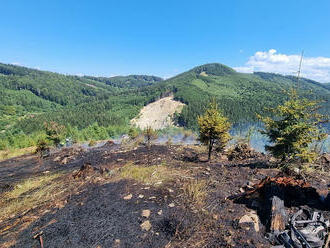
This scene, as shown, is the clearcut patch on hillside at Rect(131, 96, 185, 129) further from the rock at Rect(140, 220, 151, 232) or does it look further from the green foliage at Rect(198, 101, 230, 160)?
the rock at Rect(140, 220, 151, 232)

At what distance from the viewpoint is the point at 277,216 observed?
471cm

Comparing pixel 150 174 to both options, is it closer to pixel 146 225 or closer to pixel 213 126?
pixel 146 225

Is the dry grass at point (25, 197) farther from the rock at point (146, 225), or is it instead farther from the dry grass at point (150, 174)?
the rock at point (146, 225)

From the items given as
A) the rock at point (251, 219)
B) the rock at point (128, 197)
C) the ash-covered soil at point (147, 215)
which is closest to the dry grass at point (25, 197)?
the ash-covered soil at point (147, 215)

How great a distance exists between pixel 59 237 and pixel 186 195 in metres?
4.34

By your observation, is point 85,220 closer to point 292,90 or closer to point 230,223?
point 230,223

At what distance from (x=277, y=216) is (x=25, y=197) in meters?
11.0

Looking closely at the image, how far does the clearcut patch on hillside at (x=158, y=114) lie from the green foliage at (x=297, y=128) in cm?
9350

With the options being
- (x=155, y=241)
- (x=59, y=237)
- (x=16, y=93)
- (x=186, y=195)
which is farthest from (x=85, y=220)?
(x=16, y=93)

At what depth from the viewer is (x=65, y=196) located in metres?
7.75

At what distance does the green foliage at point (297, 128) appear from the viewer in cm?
901

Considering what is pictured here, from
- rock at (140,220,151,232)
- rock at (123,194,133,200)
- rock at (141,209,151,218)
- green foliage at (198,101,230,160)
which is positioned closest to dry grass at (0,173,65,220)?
rock at (123,194,133,200)

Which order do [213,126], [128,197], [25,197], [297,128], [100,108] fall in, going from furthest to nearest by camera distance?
[100,108]
[213,126]
[297,128]
[25,197]
[128,197]

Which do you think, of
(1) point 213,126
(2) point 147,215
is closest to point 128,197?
(2) point 147,215
